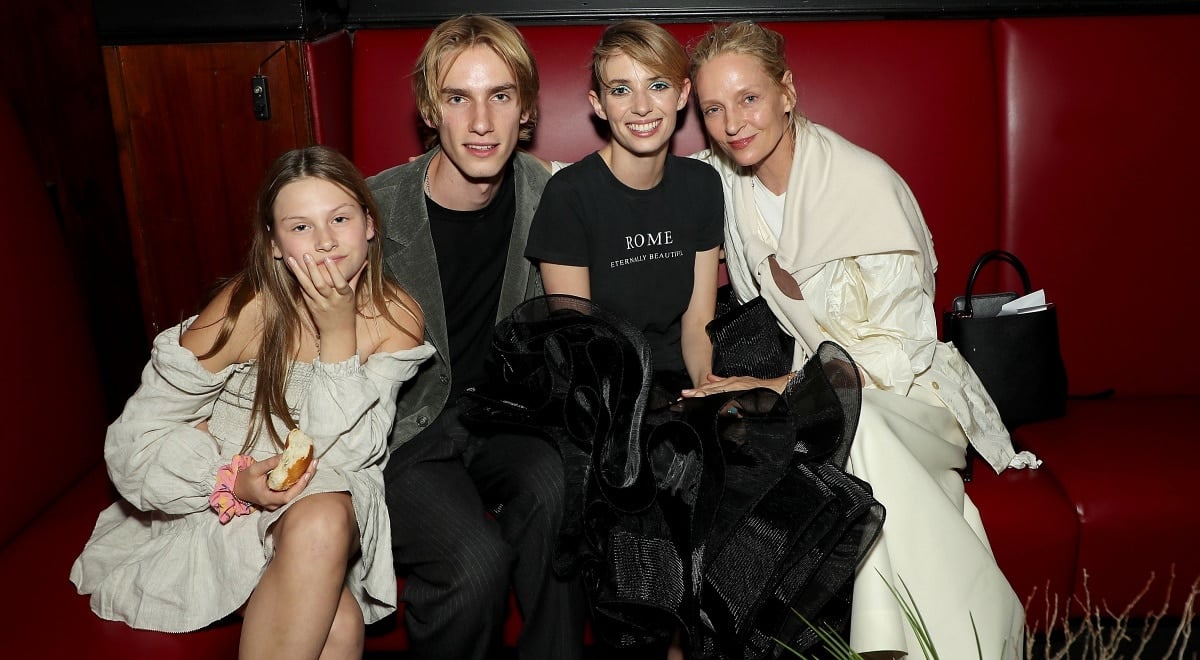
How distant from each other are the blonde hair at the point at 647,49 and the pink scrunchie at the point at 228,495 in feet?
3.15

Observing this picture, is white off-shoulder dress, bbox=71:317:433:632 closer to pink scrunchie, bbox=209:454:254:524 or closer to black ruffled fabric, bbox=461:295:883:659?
pink scrunchie, bbox=209:454:254:524

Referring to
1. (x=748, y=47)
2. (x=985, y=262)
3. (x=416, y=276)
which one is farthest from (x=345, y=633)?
(x=985, y=262)

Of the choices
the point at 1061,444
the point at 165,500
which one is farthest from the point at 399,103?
the point at 1061,444

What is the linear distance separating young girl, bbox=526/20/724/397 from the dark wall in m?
1.30

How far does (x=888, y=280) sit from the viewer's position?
6.31 ft

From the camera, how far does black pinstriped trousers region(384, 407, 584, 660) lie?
1584 millimetres

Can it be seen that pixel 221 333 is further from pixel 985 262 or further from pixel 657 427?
pixel 985 262

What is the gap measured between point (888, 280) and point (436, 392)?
0.90 m

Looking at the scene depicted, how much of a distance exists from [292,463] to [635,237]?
0.79 metres

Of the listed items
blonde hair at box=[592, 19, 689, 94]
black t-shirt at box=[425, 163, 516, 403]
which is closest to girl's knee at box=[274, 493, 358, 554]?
black t-shirt at box=[425, 163, 516, 403]

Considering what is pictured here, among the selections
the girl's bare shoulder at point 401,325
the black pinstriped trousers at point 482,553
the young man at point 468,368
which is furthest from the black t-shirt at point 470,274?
the black pinstriped trousers at point 482,553

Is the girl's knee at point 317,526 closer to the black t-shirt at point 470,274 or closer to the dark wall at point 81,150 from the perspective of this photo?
the black t-shirt at point 470,274

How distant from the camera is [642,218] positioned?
194 cm

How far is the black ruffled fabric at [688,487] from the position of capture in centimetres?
154
